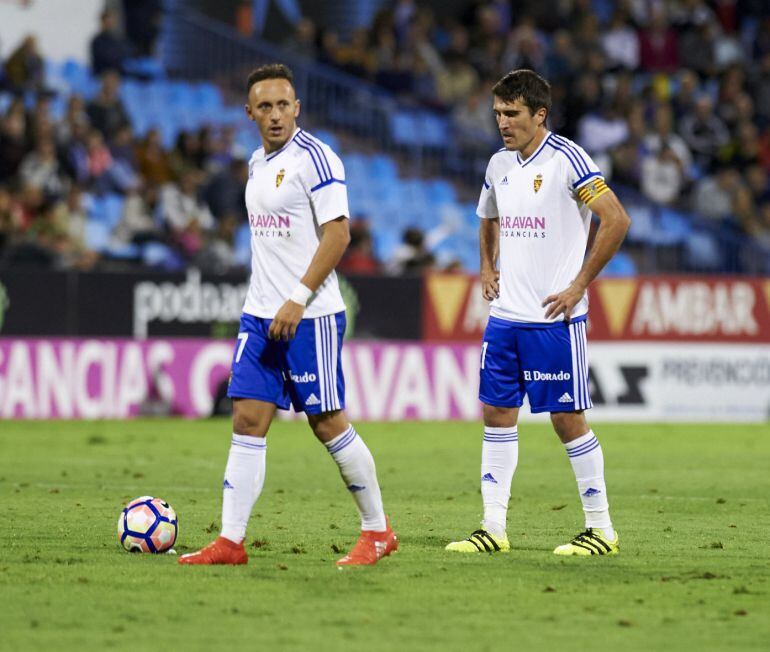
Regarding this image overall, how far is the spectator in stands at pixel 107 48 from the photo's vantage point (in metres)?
21.9

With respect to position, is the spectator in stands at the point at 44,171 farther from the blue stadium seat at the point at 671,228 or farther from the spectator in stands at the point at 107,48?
the blue stadium seat at the point at 671,228

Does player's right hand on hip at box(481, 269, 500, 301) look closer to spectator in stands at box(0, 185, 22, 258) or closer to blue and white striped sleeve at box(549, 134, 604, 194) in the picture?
blue and white striped sleeve at box(549, 134, 604, 194)

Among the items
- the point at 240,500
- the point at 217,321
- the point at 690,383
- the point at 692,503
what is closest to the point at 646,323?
the point at 690,383

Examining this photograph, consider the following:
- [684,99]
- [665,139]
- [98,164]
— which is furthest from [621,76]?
[98,164]

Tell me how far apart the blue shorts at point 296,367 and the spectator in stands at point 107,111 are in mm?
13606

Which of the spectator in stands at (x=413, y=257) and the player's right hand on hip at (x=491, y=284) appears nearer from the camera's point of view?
the player's right hand on hip at (x=491, y=284)

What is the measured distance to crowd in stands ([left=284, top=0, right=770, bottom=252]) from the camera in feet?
78.1

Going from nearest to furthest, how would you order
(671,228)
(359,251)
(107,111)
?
(359,251) < (107,111) < (671,228)

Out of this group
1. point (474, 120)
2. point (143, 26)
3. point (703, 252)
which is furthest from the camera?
point (474, 120)

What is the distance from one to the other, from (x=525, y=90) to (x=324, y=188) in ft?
4.21

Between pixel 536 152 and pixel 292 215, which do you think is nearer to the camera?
pixel 292 215

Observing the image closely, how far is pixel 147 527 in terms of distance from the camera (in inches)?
302

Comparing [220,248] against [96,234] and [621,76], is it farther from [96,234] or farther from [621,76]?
[621,76]

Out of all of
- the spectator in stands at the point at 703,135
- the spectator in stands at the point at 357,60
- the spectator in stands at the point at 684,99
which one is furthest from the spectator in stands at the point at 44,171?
the spectator in stands at the point at 684,99
